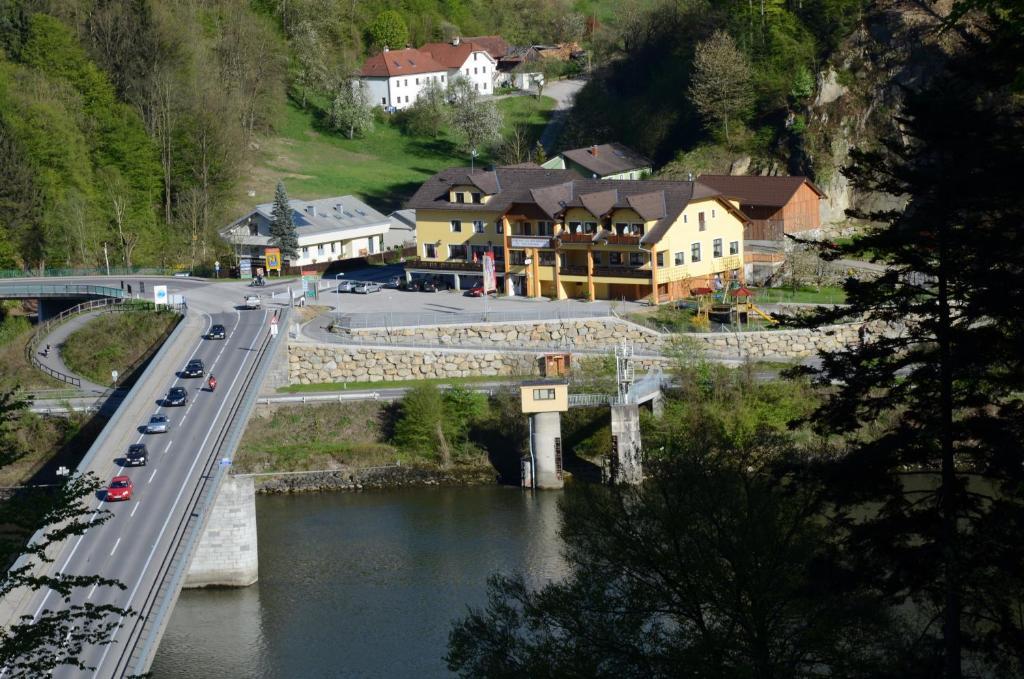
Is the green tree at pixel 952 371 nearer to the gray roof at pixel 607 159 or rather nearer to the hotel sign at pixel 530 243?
the hotel sign at pixel 530 243

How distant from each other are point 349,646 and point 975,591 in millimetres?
18672

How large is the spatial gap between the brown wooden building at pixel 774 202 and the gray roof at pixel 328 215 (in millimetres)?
16504

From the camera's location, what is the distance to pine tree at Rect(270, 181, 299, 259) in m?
66.6

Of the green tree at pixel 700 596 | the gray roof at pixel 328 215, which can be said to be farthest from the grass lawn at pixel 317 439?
the green tree at pixel 700 596

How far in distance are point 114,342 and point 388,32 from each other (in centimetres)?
4985

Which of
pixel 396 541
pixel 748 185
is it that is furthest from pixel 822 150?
pixel 396 541

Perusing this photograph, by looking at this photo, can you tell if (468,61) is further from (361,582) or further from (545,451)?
(361,582)

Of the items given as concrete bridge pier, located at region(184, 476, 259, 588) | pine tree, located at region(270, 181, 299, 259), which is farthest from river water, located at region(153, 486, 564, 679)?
pine tree, located at region(270, 181, 299, 259)

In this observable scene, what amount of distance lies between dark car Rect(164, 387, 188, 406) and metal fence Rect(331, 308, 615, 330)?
368 inches

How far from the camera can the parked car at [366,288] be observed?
2466 inches

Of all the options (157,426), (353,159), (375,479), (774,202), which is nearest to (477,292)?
(774,202)

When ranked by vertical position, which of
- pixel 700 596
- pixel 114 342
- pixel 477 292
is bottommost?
pixel 700 596

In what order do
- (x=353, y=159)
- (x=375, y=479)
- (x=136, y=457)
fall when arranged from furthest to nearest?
(x=353, y=159), (x=375, y=479), (x=136, y=457)

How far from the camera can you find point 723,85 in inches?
2808
